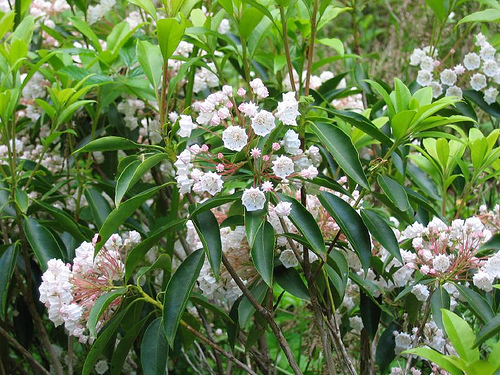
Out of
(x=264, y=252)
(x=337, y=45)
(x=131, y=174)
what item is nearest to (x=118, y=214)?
(x=131, y=174)

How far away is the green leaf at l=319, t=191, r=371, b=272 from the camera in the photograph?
1.39m

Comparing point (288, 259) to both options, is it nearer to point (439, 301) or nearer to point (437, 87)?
point (439, 301)

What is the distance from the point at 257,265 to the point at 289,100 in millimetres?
317

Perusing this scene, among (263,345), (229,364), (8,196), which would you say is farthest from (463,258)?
(8,196)

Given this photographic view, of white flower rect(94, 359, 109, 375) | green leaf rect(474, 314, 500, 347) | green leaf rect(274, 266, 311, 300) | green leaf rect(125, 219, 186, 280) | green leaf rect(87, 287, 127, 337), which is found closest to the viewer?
green leaf rect(474, 314, 500, 347)

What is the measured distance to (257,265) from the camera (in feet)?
4.32

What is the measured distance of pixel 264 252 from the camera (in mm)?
1345

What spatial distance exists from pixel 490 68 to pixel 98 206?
3.94 feet

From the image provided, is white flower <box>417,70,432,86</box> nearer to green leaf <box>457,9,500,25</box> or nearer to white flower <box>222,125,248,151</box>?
green leaf <box>457,9,500,25</box>

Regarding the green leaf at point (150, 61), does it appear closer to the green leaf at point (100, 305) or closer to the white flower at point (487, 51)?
the green leaf at point (100, 305)

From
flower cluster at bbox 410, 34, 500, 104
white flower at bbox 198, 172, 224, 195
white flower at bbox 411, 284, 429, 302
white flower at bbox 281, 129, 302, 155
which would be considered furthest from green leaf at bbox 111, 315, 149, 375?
flower cluster at bbox 410, 34, 500, 104

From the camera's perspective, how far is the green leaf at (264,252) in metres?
1.31

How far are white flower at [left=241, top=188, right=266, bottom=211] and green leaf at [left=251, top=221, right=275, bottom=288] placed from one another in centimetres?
5

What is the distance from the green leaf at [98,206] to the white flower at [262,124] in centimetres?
69
